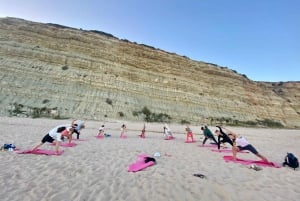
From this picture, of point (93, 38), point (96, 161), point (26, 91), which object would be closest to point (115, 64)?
point (93, 38)

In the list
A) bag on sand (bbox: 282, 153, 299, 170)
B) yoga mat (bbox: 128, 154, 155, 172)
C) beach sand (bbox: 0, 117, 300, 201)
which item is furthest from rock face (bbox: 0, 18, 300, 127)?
bag on sand (bbox: 282, 153, 299, 170)

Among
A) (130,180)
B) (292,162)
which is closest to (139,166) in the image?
(130,180)

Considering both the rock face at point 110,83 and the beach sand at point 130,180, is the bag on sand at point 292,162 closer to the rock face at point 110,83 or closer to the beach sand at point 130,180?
the beach sand at point 130,180

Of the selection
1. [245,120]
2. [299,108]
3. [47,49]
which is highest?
[47,49]

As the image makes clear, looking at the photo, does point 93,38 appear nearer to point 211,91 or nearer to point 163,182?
point 211,91

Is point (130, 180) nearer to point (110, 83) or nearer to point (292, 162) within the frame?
point (292, 162)

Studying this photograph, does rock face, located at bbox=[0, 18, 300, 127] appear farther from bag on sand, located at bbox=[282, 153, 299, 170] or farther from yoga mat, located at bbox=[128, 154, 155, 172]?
bag on sand, located at bbox=[282, 153, 299, 170]

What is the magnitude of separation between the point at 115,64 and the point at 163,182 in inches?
1767

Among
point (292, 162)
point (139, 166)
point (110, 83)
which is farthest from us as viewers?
point (110, 83)

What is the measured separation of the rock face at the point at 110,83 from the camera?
39000 millimetres

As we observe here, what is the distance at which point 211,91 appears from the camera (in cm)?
5628

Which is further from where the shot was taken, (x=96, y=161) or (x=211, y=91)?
(x=211, y=91)

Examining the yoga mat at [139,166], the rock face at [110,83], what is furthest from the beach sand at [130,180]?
the rock face at [110,83]

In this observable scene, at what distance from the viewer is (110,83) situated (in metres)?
46.5
